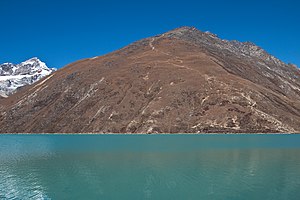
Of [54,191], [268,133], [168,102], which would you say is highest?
[168,102]

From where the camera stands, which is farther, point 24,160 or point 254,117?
point 254,117

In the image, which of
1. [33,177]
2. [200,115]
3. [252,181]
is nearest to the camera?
[252,181]

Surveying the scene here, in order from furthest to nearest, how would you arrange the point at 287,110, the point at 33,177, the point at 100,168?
the point at 287,110, the point at 100,168, the point at 33,177

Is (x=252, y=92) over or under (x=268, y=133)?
over

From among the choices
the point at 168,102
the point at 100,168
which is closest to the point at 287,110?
the point at 168,102

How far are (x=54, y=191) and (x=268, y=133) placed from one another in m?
149

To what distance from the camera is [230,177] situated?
5306 centimetres

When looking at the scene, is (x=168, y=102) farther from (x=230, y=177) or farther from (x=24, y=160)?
(x=230, y=177)

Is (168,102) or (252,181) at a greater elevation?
(168,102)

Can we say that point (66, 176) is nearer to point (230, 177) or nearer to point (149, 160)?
point (149, 160)

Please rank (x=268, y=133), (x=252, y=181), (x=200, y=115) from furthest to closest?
(x=200, y=115) < (x=268, y=133) < (x=252, y=181)

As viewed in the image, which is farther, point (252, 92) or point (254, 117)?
point (252, 92)

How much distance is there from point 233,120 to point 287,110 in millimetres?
42057

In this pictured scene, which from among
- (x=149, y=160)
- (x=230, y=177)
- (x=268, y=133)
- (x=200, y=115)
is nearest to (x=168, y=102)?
(x=200, y=115)
